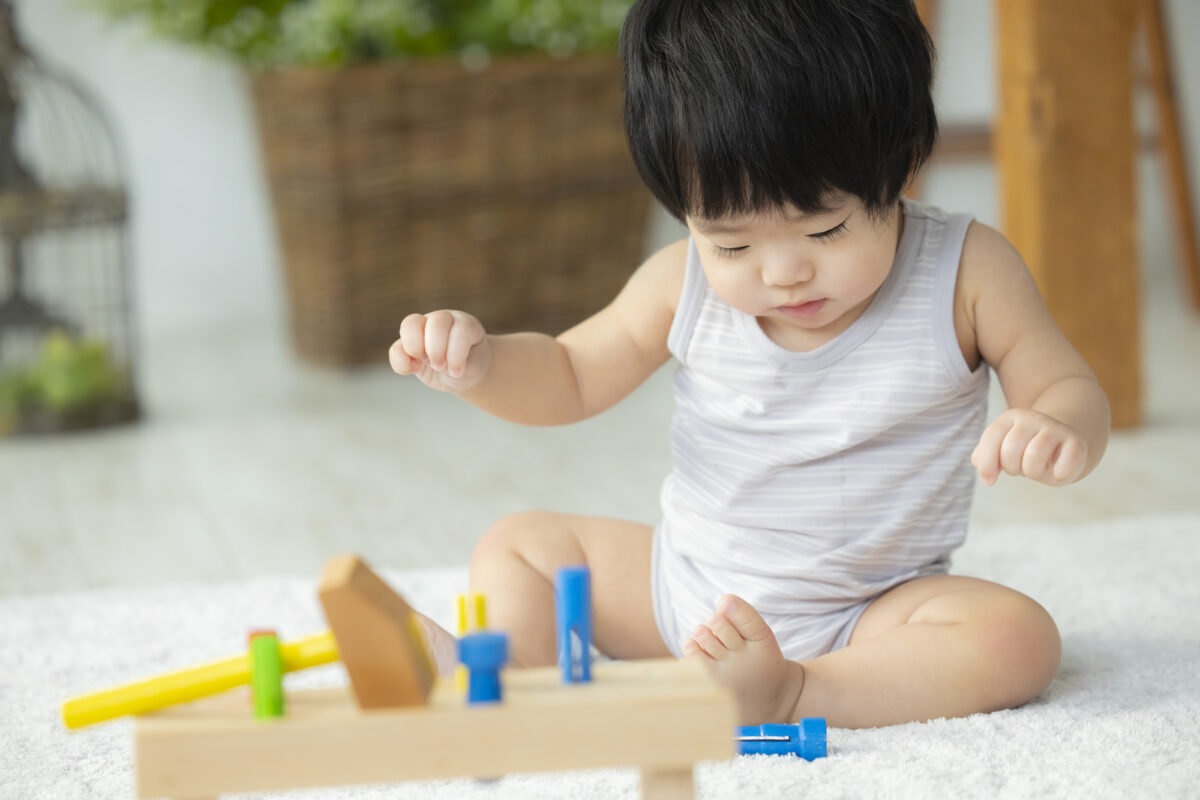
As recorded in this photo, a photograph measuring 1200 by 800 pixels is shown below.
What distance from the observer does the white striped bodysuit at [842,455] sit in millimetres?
812

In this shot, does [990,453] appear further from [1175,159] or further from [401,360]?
[1175,159]

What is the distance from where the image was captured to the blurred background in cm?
134

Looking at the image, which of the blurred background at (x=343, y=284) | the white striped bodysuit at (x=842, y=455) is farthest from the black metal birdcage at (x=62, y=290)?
the white striped bodysuit at (x=842, y=455)

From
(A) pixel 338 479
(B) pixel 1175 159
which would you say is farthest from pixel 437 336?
(B) pixel 1175 159

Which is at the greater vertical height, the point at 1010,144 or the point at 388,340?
the point at 1010,144

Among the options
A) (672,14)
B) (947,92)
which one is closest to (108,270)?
(672,14)

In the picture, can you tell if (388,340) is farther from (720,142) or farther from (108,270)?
(720,142)

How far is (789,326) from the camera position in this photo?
0.84 m

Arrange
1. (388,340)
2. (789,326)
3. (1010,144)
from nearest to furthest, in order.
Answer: (789,326), (1010,144), (388,340)

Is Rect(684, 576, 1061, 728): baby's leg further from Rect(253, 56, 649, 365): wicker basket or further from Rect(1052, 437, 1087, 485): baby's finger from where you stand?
Rect(253, 56, 649, 365): wicker basket

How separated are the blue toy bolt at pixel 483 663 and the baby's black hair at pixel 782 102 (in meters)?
0.31

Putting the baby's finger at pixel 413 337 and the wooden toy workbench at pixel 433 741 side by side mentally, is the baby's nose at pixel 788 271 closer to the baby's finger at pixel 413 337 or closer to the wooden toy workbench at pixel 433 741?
the baby's finger at pixel 413 337

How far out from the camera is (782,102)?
0.69m

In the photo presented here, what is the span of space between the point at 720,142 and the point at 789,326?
18 cm
